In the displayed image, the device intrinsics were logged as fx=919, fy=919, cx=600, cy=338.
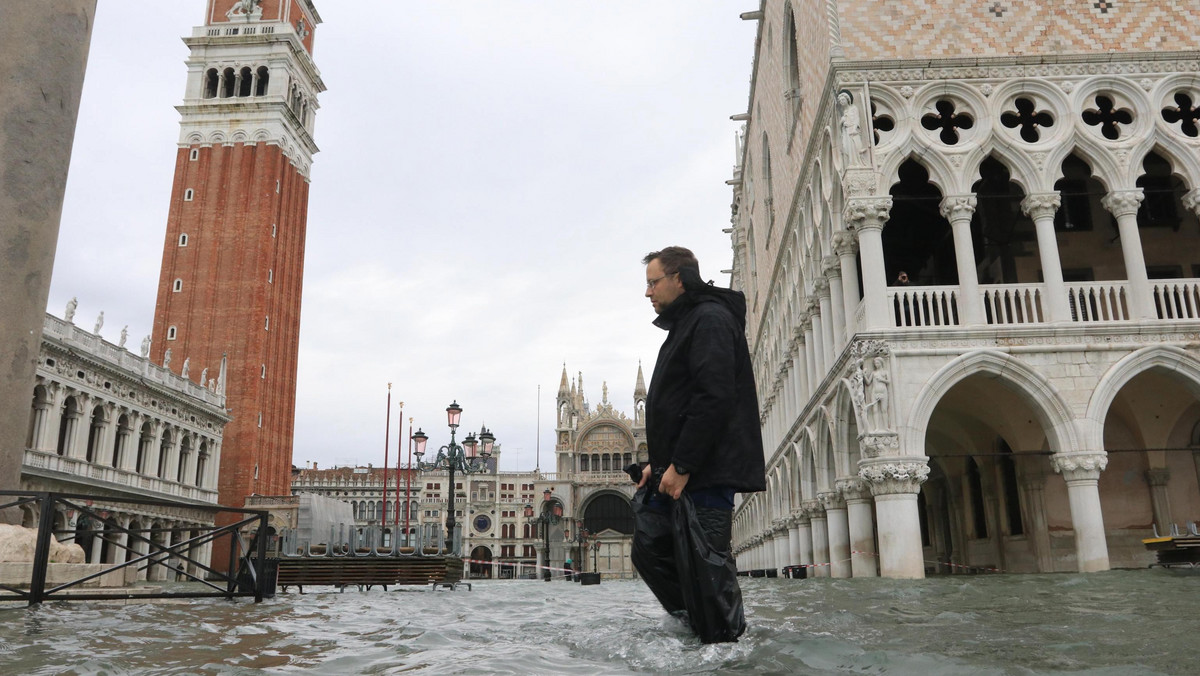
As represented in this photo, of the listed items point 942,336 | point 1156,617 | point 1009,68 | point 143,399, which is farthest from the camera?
point 143,399

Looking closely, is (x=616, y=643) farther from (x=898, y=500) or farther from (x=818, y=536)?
(x=818, y=536)

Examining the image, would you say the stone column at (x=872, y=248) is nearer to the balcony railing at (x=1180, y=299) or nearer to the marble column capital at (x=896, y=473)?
the marble column capital at (x=896, y=473)

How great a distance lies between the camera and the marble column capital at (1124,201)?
1397 centimetres

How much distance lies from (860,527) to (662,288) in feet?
37.8

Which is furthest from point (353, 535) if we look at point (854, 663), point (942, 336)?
point (854, 663)

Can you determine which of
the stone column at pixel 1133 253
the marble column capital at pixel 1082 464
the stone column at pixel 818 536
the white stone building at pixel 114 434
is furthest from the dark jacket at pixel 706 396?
the white stone building at pixel 114 434

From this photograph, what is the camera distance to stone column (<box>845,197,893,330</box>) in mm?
13445

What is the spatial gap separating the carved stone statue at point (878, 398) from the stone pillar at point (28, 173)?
10.3m

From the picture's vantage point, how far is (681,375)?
4449mm

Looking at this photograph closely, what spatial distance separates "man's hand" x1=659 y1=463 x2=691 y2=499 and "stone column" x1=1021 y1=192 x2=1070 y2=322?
37.0 feet

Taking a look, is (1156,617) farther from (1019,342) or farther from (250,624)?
(1019,342)

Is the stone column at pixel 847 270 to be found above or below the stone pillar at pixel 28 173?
above

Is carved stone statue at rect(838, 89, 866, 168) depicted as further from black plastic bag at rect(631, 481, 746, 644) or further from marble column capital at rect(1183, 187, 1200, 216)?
black plastic bag at rect(631, 481, 746, 644)

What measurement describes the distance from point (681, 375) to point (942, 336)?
9.98m
